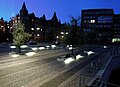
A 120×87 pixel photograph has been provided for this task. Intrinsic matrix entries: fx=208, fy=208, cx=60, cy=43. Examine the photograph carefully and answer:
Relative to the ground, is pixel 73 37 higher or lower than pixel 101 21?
lower

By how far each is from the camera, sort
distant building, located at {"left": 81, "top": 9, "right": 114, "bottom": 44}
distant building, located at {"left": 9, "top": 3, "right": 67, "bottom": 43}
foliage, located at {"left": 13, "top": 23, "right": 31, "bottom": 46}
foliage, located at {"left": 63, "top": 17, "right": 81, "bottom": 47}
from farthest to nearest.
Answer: distant building, located at {"left": 81, "top": 9, "right": 114, "bottom": 44}, distant building, located at {"left": 9, "top": 3, "right": 67, "bottom": 43}, foliage, located at {"left": 13, "top": 23, "right": 31, "bottom": 46}, foliage, located at {"left": 63, "top": 17, "right": 81, "bottom": 47}

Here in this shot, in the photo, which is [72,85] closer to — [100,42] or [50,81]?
[50,81]

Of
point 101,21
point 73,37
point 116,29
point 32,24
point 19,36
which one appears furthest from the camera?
point 116,29

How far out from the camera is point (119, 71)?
42.3 m

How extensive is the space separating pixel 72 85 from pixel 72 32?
2158 centimetres

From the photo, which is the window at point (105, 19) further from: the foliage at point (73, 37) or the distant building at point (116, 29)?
the foliage at point (73, 37)

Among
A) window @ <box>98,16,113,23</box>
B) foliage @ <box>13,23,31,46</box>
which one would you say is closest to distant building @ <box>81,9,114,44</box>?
window @ <box>98,16,113,23</box>

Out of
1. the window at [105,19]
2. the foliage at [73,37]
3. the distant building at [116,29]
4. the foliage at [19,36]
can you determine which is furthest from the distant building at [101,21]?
the foliage at [73,37]

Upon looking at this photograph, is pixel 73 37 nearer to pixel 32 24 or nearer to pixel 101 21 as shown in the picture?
pixel 32 24

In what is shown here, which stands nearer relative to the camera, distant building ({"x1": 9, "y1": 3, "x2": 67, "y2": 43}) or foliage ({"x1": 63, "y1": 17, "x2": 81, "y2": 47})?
foliage ({"x1": 63, "y1": 17, "x2": 81, "y2": 47})

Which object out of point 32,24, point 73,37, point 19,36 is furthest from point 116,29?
point 19,36

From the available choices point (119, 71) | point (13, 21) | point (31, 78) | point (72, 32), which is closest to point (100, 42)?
point (13, 21)

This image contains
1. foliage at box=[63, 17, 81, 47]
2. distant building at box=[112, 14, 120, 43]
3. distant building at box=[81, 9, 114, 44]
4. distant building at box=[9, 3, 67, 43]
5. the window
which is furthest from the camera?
distant building at box=[112, 14, 120, 43]

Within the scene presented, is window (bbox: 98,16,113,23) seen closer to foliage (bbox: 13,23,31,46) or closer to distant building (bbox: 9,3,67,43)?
distant building (bbox: 9,3,67,43)
